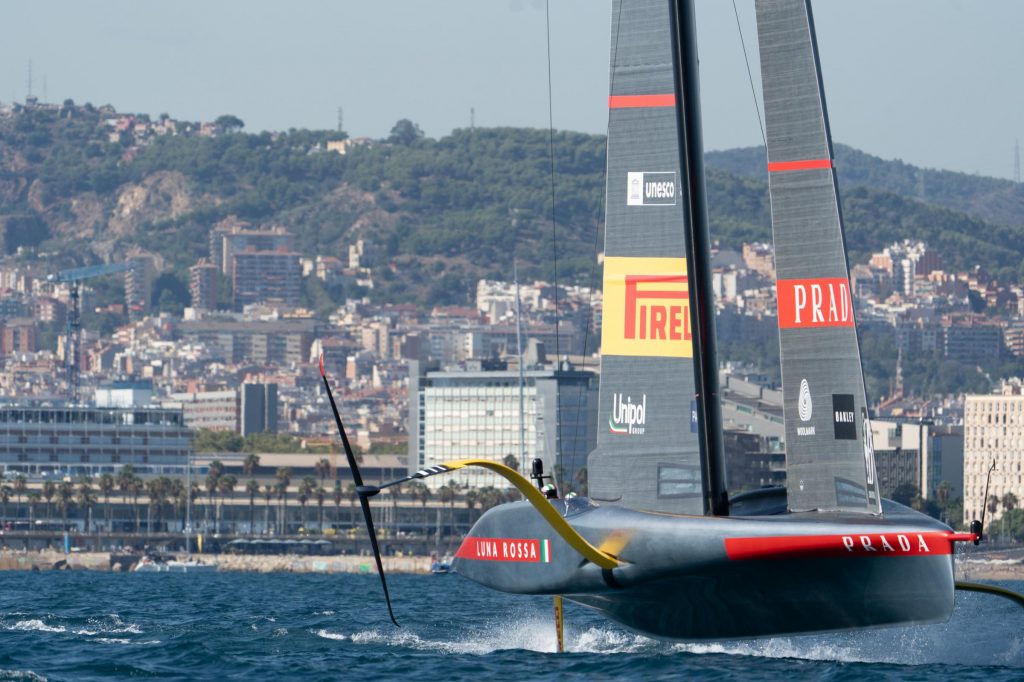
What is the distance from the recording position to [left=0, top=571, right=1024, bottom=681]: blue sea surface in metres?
21.2

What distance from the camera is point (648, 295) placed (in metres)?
22.4

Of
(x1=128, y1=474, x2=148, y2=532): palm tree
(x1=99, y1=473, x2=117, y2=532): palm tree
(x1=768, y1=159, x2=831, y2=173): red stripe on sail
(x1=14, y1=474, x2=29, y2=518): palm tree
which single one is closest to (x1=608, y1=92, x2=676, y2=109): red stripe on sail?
(x1=768, y1=159, x2=831, y2=173): red stripe on sail

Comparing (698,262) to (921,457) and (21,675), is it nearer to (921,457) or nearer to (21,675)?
(21,675)

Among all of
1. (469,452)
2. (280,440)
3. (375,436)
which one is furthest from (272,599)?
(375,436)

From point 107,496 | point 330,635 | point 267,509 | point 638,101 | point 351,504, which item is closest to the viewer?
point 638,101

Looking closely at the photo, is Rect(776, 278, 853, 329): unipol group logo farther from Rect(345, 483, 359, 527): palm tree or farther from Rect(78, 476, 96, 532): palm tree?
Rect(345, 483, 359, 527): palm tree

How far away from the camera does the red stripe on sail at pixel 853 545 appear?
1967 centimetres

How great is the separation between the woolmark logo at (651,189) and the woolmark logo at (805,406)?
8.65ft

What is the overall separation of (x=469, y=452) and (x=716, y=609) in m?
123

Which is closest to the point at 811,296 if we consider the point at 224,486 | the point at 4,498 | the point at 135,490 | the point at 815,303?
the point at 815,303

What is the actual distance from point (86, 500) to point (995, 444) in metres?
55.0

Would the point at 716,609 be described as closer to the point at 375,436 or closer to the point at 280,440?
the point at 280,440

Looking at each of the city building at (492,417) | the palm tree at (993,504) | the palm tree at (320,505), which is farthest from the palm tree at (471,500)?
the palm tree at (993,504)

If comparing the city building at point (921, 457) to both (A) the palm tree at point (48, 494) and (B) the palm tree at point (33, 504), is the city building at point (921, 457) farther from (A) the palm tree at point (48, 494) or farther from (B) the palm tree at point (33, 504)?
(B) the palm tree at point (33, 504)
